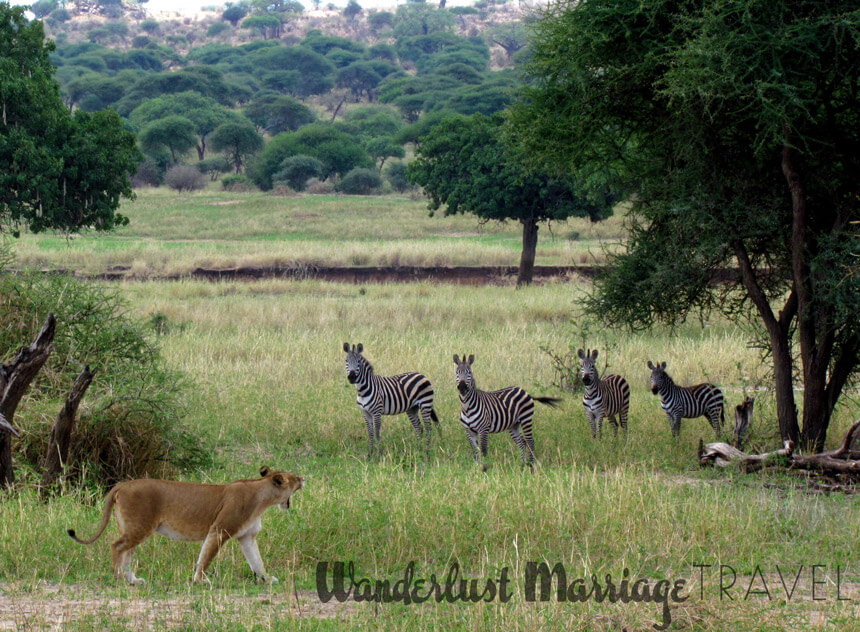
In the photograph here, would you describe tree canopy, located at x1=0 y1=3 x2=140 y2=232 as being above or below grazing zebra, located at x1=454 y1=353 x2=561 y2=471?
above

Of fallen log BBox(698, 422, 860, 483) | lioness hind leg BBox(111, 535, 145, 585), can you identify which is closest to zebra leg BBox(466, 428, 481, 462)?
fallen log BBox(698, 422, 860, 483)

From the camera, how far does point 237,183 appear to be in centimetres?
6831

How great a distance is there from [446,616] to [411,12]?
517ft

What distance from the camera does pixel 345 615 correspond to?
18.8ft

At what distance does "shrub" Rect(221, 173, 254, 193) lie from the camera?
2635 inches

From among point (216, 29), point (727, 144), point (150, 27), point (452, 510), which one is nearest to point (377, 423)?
point (452, 510)

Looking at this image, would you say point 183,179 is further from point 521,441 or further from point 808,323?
point 808,323

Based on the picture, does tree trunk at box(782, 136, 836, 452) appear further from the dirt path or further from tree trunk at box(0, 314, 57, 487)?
tree trunk at box(0, 314, 57, 487)

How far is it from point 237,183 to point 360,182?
909 centimetres

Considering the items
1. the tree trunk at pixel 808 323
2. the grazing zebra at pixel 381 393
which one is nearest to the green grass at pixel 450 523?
the grazing zebra at pixel 381 393

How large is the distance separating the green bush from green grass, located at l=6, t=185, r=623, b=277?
15013 mm

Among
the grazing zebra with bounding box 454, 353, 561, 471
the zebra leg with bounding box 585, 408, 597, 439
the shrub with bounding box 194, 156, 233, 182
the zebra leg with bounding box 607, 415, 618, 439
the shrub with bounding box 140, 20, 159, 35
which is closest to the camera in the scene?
the grazing zebra with bounding box 454, 353, 561, 471

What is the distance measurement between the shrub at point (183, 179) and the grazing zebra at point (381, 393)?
57.5m

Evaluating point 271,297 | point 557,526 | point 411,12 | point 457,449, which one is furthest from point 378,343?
point 411,12
